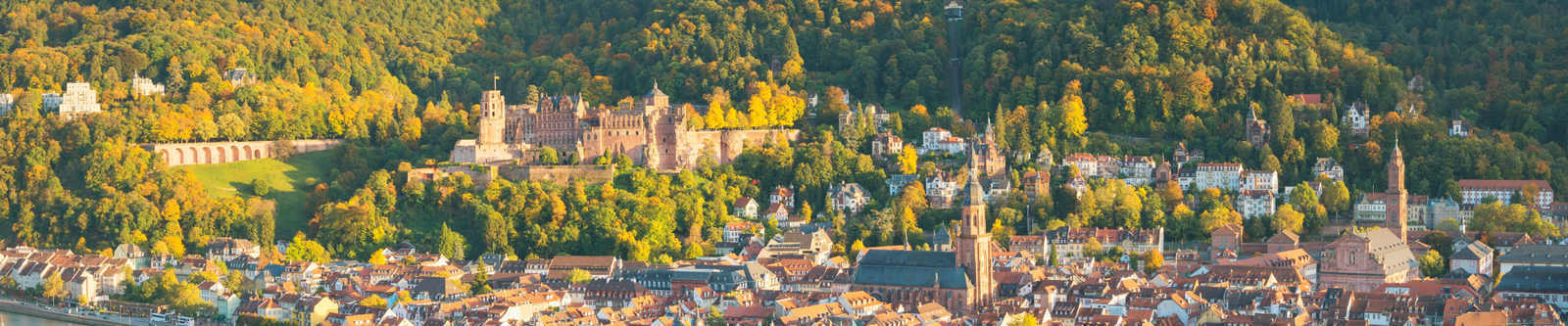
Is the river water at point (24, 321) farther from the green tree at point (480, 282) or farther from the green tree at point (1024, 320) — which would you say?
the green tree at point (1024, 320)

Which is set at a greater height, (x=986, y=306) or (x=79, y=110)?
(x=79, y=110)

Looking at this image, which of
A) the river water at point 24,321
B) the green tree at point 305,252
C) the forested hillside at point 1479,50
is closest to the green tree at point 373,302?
the river water at point 24,321

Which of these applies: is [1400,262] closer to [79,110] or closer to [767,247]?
[767,247]

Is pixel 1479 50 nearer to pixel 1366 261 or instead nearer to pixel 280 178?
pixel 1366 261

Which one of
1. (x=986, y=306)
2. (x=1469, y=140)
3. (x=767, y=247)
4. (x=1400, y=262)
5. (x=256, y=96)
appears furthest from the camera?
(x=256, y=96)

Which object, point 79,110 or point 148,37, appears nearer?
point 79,110

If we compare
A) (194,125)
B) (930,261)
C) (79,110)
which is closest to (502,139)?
(194,125)

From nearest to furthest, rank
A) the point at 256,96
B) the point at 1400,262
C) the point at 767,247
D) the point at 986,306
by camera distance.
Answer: the point at 986,306 → the point at 1400,262 → the point at 767,247 → the point at 256,96
